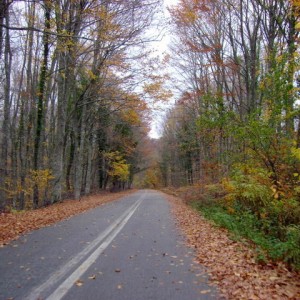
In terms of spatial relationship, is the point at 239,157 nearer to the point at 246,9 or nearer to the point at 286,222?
the point at 286,222

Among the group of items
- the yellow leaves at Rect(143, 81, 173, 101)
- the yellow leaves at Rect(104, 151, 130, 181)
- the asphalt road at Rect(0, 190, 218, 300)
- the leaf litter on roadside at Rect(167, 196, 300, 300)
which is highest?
the yellow leaves at Rect(143, 81, 173, 101)

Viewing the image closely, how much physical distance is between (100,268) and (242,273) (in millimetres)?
2477

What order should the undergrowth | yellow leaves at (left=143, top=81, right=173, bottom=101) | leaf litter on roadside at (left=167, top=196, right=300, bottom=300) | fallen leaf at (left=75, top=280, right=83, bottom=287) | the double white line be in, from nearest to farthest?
1. the double white line
2. leaf litter on roadside at (left=167, top=196, right=300, bottom=300)
3. fallen leaf at (left=75, top=280, right=83, bottom=287)
4. the undergrowth
5. yellow leaves at (left=143, top=81, right=173, bottom=101)

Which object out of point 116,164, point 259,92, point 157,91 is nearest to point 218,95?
point 259,92

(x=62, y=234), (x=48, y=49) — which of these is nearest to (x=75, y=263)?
(x=62, y=234)

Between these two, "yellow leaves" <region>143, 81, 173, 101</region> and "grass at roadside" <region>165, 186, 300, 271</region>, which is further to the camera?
"yellow leaves" <region>143, 81, 173, 101</region>

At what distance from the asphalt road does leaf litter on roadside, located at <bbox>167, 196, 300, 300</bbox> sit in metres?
0.25

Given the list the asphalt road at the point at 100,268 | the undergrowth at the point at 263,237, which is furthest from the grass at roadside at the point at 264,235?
the asphalt road at the point at 100,268

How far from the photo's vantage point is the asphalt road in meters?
4.71

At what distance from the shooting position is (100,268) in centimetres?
593

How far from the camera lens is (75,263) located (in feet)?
20.3

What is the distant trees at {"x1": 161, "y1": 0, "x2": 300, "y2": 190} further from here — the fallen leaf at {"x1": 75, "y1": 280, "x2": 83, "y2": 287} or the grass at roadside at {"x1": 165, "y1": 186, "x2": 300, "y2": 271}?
the fallen leaf at {"x1": 75, "y1": 280, "x2": 83, "y2": 287}

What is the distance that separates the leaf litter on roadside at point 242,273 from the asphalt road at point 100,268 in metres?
0.25

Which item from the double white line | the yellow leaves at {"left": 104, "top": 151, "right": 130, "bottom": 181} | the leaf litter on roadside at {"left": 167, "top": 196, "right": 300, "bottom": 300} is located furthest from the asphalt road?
the yellow leaves at {"left": 104, "top": 151, "right": 130, "bottom": 181}
